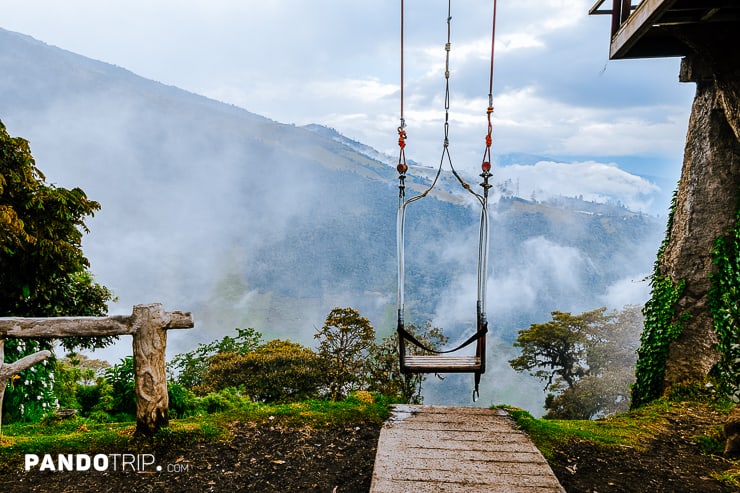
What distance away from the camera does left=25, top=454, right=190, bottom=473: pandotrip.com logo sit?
3277 mm

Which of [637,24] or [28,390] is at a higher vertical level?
[637,24]

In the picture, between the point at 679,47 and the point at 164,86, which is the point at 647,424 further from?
the point at 164,86

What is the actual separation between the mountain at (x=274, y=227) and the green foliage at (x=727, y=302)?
31032 millimetres

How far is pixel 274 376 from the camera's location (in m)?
7.93

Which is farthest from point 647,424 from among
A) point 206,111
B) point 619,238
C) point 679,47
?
point 206,111

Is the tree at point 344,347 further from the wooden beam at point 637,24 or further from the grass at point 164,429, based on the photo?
the wooden beam at point 637,24

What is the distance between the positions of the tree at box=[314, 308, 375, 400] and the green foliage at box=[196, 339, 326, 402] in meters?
→ 0.21

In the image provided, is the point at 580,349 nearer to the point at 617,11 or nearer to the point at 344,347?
the point at 344,347

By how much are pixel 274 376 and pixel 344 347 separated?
1.32 m

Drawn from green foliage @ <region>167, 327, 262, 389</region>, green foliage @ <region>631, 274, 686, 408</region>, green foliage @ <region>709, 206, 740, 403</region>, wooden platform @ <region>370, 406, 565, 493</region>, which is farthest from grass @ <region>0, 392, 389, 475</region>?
green foliage @ <region>167, 327, 262, 389</region>

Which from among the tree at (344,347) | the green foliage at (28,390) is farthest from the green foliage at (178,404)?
the tree at (344,347)

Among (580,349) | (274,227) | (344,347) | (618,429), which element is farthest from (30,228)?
(274,227)

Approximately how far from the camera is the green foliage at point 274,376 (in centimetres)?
793

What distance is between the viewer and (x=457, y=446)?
3.54 meters
